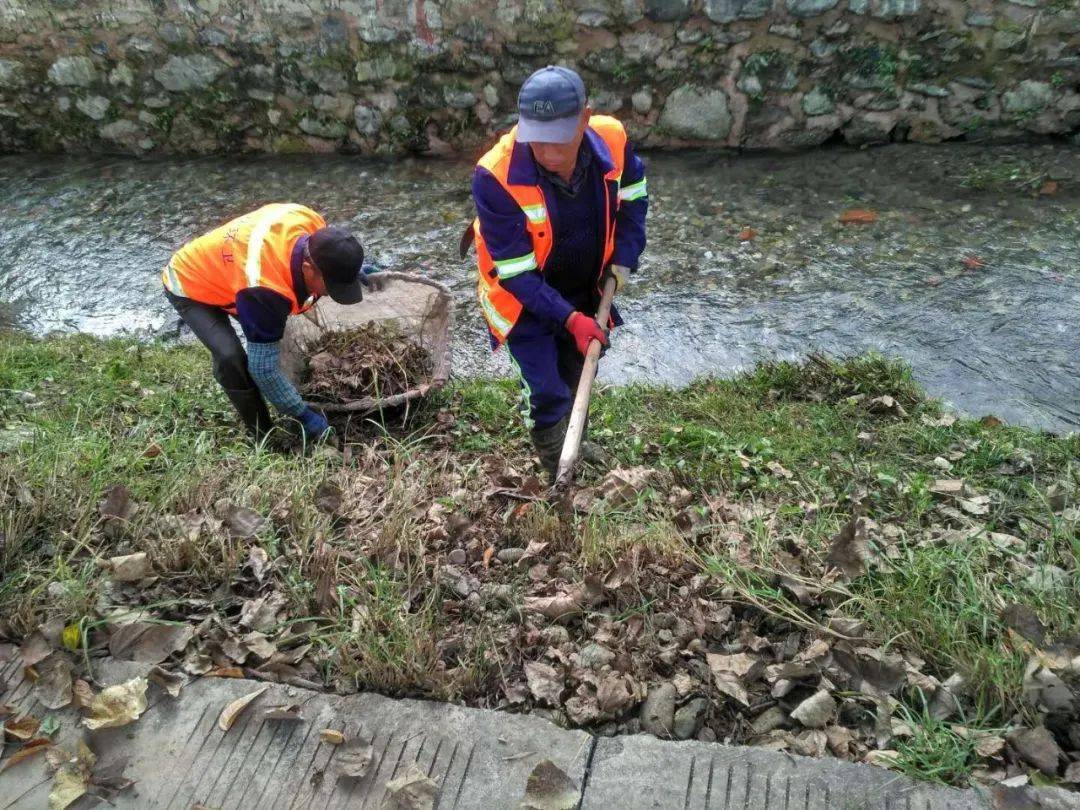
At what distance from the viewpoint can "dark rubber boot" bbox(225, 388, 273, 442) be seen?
3.98 meters

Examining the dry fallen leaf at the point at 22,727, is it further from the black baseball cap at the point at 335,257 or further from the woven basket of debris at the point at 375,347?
the woven basket of debris at the point at 375,347

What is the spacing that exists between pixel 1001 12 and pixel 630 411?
473cm

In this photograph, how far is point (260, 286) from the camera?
346cm

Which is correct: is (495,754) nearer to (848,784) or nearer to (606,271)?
(848,784)

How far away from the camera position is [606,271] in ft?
11.9

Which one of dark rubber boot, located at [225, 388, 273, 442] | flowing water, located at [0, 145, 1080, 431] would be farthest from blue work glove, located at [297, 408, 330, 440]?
flowing water, located at [0, 145, 1080, 431]

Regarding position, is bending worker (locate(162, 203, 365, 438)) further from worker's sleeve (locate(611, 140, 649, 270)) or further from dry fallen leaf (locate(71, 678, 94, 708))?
dry fallen leaf (locate(71, 678, 94, 708))

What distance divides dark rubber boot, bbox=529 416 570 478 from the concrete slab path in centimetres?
175

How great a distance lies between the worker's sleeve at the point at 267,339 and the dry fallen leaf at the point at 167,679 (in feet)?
6.11

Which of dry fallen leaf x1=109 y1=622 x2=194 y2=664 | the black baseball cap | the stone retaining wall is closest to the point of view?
dry fallen leaf x1=109 y1=622 x2=194 y2=664

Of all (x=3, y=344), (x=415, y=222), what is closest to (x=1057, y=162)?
(x=415, y=222)

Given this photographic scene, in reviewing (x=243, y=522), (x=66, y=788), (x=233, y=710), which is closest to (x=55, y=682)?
(x=66, y=788)

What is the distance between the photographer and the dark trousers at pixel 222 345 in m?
3.85

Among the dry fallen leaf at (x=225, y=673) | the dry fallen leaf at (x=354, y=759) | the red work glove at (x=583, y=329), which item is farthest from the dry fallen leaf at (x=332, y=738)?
the red work glove at (x=583, y=329)
